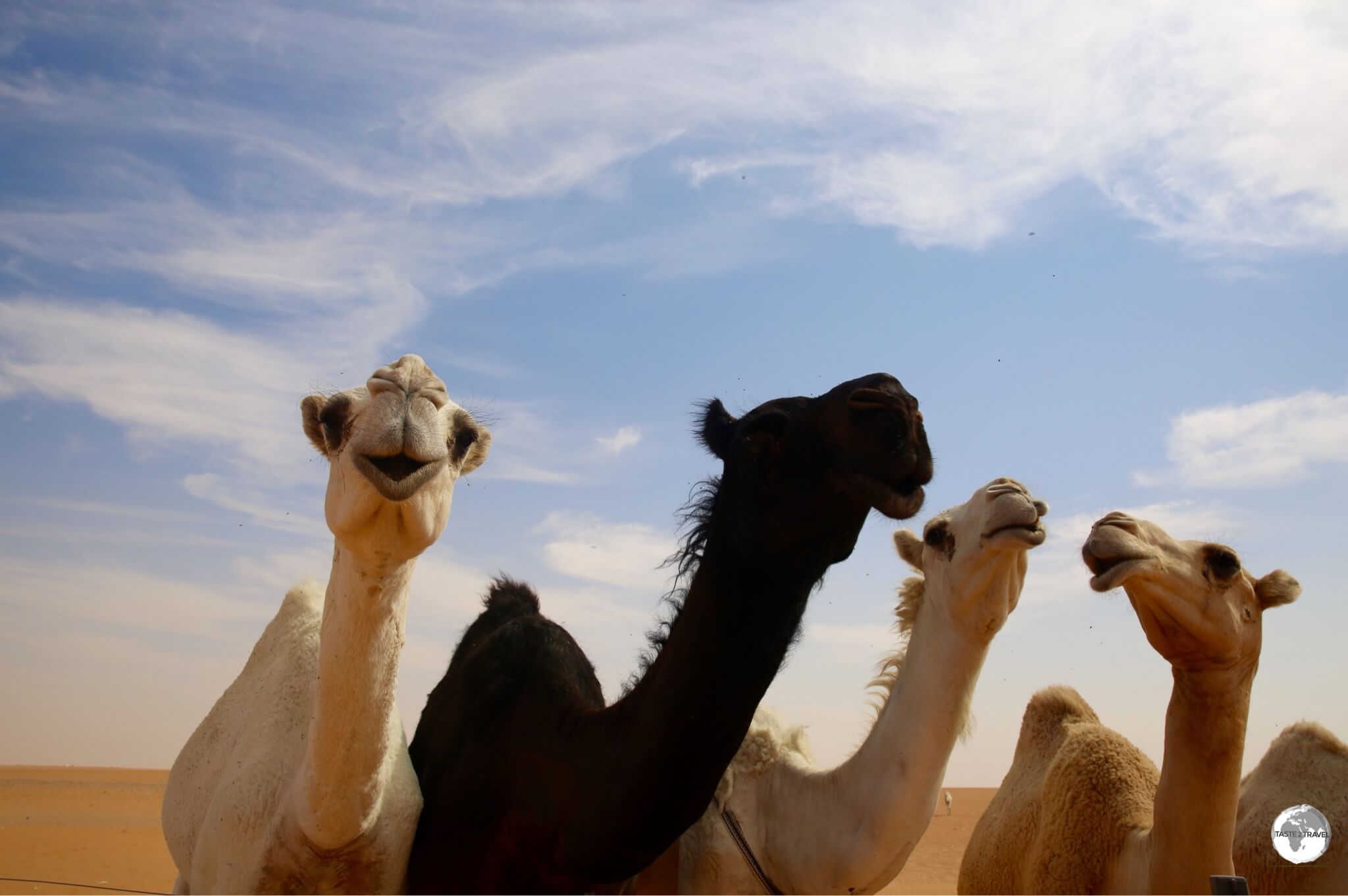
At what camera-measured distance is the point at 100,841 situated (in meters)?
20.8

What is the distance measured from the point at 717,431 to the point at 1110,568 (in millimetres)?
2228

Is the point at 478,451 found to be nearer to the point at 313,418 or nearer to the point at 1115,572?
the point at 313,418

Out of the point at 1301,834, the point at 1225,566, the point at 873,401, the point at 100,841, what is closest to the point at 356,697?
the point at 873,401

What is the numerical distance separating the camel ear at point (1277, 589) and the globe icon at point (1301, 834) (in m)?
2.02

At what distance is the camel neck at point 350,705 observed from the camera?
11.4 feet

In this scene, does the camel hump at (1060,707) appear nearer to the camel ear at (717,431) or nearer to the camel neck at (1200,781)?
the camel neck at (1200,781)

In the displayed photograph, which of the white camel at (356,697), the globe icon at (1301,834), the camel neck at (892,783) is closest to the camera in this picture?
the white camel at (356,697)

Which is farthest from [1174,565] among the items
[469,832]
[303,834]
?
[303,834]

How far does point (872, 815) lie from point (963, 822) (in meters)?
34.1

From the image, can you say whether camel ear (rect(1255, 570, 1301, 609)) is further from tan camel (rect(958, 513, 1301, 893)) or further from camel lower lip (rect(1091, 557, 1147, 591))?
camel lower lip (rect(1091, 557, 1147, 591))

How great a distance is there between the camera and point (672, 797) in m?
3.30

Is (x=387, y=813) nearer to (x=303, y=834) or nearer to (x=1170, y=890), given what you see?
(x=303, y=834)

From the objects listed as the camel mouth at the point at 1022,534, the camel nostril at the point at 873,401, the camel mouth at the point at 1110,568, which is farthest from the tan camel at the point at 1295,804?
the camel nostril at the point at 873,401

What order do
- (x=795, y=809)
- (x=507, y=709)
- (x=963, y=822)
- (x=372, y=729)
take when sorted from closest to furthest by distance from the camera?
1. (x=372, y=729)
2. (x=507, y=709)
3. (x=795, y=809)
4. (x=963, y=822)
